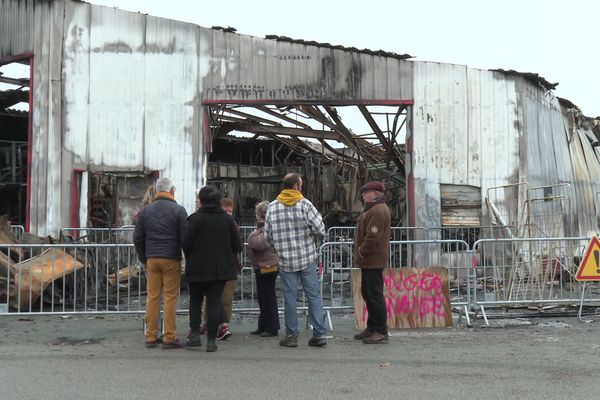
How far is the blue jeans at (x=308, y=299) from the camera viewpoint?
6.88m

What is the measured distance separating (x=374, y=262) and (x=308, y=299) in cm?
89

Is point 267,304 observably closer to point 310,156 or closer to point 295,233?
point 295,233

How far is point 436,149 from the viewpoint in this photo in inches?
566

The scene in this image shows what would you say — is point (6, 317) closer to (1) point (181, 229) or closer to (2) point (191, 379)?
(1) point (181, 229)

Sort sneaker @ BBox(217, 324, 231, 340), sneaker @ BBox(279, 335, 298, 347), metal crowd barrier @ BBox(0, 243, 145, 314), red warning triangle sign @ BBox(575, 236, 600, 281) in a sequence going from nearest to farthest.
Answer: sneaker @ BBox(279, 335, 298, 347) < sneaker @ BBox(217, 324, 231, 340) < red warning triangle sign @ BBox(575, 236, 600, 281) < metal crowd barrier @ BBox(0, 243, 145, 314)

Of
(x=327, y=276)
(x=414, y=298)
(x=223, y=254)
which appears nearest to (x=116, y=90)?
(x=327, y=276)

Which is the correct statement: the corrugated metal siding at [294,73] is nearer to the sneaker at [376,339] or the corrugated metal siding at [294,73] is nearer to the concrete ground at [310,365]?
the concrete ground at [310,365]

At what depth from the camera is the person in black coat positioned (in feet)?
21.7

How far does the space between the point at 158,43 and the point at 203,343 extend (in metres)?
9.07

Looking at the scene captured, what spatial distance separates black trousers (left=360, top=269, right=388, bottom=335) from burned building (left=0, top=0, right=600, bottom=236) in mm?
7157

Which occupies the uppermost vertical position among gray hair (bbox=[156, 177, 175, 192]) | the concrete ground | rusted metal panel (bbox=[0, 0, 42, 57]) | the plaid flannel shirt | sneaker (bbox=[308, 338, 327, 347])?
rusted metal panel (bbox=[0, 0, 42, 57])

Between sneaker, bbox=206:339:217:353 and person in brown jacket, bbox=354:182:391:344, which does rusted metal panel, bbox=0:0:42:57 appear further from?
person in brown jacket, bbox=354:182:391:344

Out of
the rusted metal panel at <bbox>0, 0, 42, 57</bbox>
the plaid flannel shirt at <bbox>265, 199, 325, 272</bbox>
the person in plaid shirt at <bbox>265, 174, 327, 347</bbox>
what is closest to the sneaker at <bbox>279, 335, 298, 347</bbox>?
the person in plaid shirt at <bbox>265, 174, 327, 347</bbox>

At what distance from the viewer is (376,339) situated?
704 centimetres
